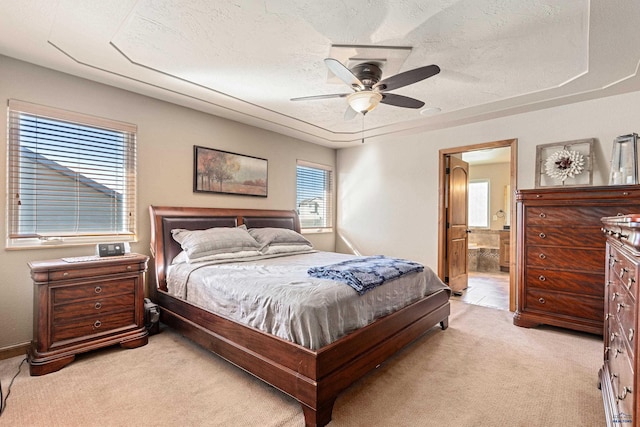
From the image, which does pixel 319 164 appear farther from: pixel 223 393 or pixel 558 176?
pixel 223 393

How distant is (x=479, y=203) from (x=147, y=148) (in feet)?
24.6

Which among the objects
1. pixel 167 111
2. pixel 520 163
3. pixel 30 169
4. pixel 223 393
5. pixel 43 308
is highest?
pixel 167 111

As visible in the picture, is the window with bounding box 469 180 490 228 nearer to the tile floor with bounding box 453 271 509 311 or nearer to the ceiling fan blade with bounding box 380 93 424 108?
the tile floor with bounding box 453 271 509 311

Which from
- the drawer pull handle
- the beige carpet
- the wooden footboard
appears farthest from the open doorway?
the drawer pull handle

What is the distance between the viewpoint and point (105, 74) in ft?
9.34

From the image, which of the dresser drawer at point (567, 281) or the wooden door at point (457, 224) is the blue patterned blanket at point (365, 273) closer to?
the dresser drawer at point (567, 281)

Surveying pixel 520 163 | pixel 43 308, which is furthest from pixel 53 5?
pixel 520 163

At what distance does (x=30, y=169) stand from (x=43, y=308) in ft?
4.16

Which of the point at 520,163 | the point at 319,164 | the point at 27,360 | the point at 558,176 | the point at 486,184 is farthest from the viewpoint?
the point at 486,184

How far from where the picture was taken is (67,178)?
2875mm

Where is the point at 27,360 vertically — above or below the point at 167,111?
below

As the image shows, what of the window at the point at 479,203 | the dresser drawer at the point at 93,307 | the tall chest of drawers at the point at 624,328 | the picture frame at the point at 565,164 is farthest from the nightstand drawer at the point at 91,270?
the window at the point at 479,203

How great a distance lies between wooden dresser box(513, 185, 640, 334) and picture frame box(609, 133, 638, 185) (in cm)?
38

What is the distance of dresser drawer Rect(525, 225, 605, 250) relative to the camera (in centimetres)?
293
